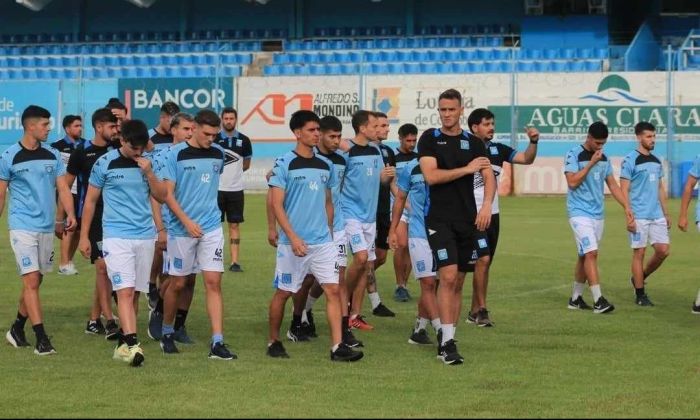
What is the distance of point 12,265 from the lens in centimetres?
1831

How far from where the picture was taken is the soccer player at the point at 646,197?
14641mm

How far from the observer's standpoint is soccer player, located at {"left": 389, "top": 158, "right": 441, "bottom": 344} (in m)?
11.0

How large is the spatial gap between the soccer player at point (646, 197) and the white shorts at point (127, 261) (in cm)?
645

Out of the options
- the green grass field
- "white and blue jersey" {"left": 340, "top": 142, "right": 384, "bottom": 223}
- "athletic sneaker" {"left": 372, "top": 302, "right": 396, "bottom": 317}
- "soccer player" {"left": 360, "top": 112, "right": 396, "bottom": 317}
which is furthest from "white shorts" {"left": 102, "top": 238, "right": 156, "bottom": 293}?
"athletic sneaker" {"left": 372, "top": 302, "right": 396, "bottom": 317}

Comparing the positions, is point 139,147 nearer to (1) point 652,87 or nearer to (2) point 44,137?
(2) point 44,137

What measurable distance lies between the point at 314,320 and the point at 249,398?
4.46 m

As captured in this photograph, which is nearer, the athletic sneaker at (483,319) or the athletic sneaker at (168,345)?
the athletic sneaker at (168,345)

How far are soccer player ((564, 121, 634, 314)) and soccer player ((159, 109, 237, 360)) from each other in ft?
15.4

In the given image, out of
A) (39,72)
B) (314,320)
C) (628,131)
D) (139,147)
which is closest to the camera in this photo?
(139,147)

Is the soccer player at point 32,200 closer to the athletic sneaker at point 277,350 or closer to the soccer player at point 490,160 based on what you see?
the athletic sneaker at point 277,350

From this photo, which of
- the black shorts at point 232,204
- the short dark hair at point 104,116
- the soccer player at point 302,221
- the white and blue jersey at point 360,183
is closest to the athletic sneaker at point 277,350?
the soccer player at point 302,221

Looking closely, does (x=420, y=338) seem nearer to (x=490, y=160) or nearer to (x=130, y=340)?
(x=490, y=160)

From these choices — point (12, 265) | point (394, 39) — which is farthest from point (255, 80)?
point (12, 265)

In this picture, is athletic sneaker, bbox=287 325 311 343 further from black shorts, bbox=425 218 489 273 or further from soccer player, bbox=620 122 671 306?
soccer player, bbox=620 122 671 306
